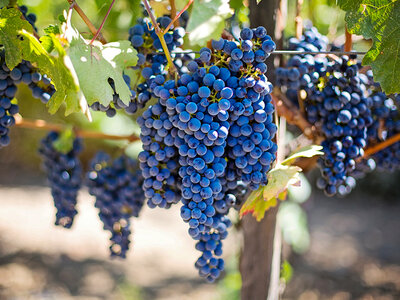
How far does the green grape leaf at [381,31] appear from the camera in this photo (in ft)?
2.82

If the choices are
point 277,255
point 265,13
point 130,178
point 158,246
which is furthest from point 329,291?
point 265,13

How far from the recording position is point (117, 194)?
141 cm

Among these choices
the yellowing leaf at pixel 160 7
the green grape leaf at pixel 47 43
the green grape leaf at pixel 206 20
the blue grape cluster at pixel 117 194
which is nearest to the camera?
the green grape leaf at pixel 206 20

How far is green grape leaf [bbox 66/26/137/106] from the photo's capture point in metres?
0.81

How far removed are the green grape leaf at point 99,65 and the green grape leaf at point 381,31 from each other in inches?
19.9

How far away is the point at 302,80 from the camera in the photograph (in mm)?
1075

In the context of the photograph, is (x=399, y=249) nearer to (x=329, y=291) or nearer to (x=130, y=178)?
(x=329, y=291)

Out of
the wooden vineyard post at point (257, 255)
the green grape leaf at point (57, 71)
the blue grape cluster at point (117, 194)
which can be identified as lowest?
the wooden vineyard post at point (257, 255)

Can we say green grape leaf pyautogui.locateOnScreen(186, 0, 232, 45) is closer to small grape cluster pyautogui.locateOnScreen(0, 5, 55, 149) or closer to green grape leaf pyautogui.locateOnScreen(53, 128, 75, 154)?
small grape cluster pyautogui.locateOnScreen(0, 5, 55, 149)

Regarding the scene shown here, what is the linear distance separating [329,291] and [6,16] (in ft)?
10.5

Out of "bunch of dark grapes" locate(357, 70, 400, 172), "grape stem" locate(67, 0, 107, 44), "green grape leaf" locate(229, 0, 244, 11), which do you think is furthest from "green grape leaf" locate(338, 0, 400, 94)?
"grape stem" locate(67, 0, 107, 44)

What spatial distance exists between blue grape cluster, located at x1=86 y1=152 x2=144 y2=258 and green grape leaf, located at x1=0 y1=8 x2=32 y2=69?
601 mm

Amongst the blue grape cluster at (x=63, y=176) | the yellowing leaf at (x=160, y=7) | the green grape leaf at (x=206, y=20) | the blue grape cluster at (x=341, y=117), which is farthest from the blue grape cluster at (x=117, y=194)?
the green grape leaf at (x=206, y=20)

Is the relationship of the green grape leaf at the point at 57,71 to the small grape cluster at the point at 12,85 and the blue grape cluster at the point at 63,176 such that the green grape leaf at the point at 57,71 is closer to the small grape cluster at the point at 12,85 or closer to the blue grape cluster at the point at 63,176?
the small grape cluster at the point at 12,85
